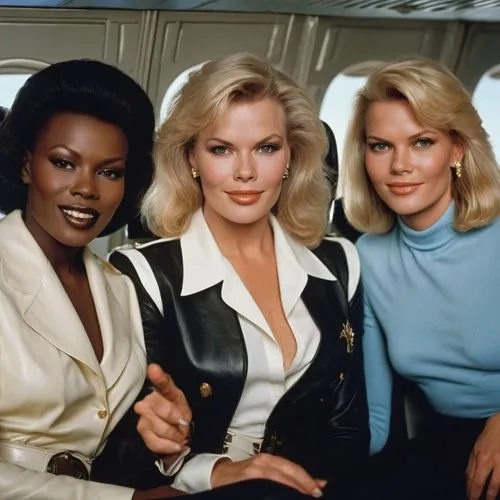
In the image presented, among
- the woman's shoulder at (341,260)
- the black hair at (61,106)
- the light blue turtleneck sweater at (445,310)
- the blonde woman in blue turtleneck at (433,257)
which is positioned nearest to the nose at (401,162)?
the blonde woman in blue turtleneck at (433,257)

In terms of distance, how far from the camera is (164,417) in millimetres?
1936

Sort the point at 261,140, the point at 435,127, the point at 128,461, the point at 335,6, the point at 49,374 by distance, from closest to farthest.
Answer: the point at 49,374
the point at 128,461
the point at 261,140
the point at 435,127
the point at 335,6

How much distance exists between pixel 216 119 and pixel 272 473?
79 centimetres

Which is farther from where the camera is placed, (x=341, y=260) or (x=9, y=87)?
(x=341, y=260)

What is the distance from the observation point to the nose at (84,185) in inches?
77.7

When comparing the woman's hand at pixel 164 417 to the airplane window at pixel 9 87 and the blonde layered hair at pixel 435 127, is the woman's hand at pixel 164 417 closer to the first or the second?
the airplane window at pixel 9 87

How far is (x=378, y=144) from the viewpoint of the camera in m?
2.41

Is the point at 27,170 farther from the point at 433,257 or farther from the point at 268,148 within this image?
the point at 433,257

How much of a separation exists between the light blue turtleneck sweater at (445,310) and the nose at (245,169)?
1.55ft

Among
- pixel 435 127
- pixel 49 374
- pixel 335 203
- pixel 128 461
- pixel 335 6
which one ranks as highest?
pixel 335 6

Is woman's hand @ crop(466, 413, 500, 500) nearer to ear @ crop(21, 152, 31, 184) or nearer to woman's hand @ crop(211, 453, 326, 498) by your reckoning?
woman's hand @ crop(211, 453, 326, 498)

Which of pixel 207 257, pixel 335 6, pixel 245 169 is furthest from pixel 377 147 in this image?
pixel 335 6

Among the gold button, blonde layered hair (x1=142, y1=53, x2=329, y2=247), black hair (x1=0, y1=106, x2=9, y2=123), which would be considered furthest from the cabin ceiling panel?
the gold button

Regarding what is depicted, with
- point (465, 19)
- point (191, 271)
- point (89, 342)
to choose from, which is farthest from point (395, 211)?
point (465, 19)
